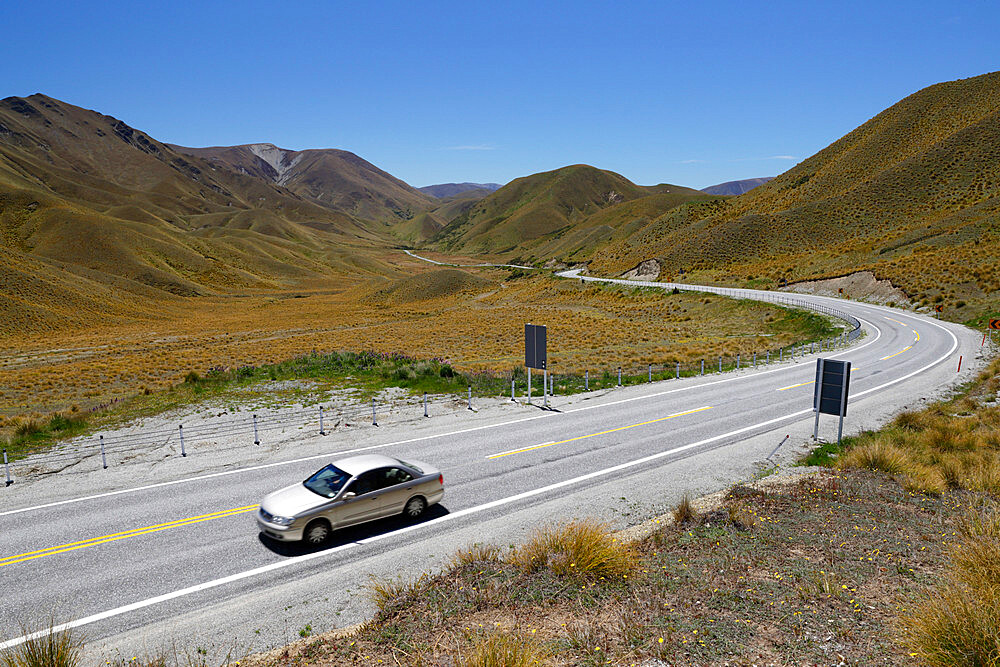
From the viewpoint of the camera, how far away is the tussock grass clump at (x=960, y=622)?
16.1 ft

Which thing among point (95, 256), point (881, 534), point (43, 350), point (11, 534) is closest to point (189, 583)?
point (11, 534)

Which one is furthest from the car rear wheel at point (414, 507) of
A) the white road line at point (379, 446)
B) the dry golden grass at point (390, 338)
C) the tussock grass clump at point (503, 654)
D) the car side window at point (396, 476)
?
the dry golden grass at point (390, 338)

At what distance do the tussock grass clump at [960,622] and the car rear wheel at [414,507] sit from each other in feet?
28.6

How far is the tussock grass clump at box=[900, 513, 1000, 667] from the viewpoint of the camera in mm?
4898

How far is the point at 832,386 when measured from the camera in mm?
14812

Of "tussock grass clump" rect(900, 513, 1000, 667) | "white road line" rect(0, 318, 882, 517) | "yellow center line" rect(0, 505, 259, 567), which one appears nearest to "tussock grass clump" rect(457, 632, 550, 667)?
"tussock grass clump" rect(900, 513, 1000, 667)

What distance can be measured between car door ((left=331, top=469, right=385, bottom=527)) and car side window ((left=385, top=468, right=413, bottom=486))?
0.13 m

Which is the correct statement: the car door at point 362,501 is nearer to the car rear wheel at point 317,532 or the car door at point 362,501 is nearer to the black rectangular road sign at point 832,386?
the car rear wheel at point 317,532

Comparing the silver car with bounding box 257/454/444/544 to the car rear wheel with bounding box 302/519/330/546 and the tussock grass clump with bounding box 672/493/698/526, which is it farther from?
the tussock grass clump with bounding box 672/493/698/526

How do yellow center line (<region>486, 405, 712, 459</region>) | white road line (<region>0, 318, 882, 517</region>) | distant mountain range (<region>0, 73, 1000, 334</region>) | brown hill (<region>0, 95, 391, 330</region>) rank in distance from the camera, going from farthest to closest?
brown hill (<region>0, 95, 391, 330</region>), distant mountain range (<region>0, 73, 1000, 334</region>), yellow center line (<region>486, 405, 712, 459</region>), white road line (<region>0, 318, 882, 517</region>)

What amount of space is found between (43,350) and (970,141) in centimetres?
13941

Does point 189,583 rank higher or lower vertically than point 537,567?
lower

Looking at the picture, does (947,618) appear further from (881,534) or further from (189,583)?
(189,583)

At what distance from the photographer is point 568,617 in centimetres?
680
